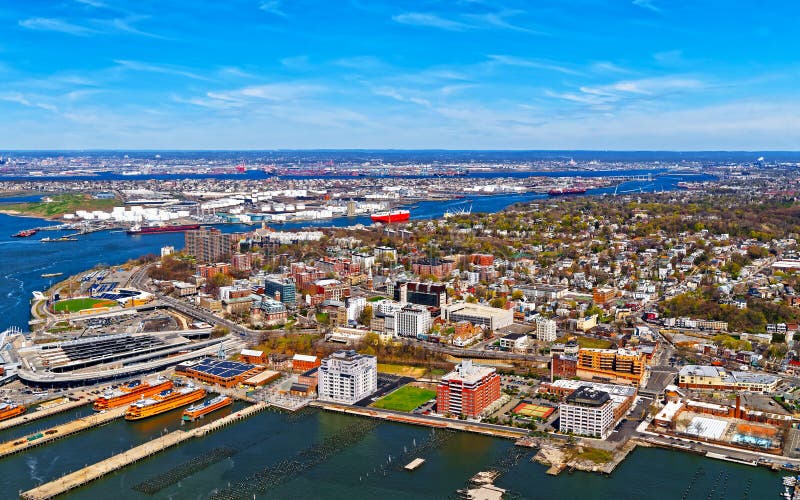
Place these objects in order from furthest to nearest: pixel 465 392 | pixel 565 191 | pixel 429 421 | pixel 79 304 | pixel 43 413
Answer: pixel 565 191 < pixel 79 304 < pixel 43 413 < pixel 465 392 < pixel 429 421

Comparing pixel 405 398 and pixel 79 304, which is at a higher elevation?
pixel 79 304

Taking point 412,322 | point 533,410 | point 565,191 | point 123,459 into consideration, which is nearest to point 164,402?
point 123,459

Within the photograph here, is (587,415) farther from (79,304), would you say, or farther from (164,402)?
(79,304)

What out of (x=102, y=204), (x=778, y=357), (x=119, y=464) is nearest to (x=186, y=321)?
(x=119, y=464)

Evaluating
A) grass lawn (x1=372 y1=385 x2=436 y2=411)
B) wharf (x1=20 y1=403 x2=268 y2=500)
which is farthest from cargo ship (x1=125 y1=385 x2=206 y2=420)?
grass lawn (x1=372 y1=385 x2=436 y2=411)

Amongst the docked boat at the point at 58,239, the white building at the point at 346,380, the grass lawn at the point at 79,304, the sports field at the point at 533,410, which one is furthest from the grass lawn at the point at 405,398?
the docked boat at the point at 58,239

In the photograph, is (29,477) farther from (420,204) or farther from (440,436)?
(420,204)
